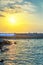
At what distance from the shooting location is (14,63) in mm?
51125

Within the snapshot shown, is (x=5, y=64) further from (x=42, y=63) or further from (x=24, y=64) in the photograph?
(x=42, y=63)

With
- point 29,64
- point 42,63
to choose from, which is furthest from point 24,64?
point 42,63

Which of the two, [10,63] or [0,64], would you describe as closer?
[0,64]

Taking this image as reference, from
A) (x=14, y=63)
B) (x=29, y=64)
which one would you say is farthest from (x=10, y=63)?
(x=29, y=64)

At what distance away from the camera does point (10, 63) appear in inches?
2009

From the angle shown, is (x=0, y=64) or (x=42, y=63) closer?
(x=0, y=64)

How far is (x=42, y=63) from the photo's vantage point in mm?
51344

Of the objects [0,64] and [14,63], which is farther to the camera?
[14,63]

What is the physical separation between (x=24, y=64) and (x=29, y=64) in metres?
1.00

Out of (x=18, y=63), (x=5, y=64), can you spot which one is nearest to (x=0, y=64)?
(x=5, y=64)

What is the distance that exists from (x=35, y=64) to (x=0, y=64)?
7.12 m

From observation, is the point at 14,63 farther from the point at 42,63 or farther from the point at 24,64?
the point at 42,63

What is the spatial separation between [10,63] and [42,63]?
6.66m

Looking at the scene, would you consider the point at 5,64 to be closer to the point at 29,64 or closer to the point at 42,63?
the point at 29,64
